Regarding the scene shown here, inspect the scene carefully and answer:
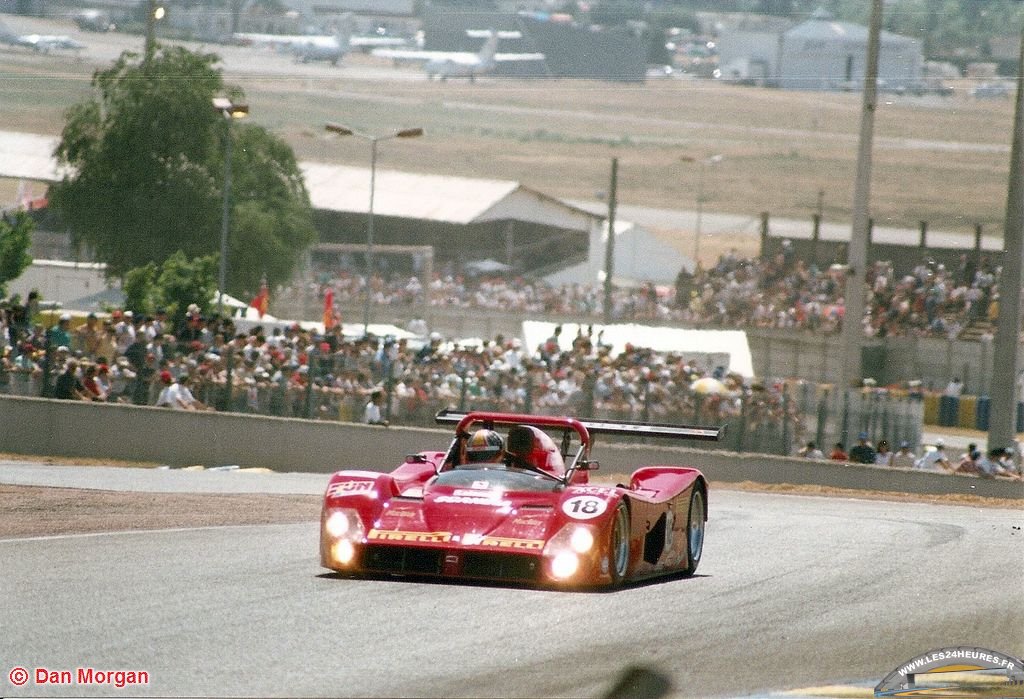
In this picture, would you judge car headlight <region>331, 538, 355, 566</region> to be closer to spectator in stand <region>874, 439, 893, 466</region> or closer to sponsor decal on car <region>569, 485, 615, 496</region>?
sponsor decal on car <region>569, 485, 615, 496</region>

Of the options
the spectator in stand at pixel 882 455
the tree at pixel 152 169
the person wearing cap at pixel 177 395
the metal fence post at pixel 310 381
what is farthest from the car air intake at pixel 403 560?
A: the tree at pixel 152 169

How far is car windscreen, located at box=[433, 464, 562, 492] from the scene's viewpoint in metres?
9.97

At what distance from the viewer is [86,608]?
28.5ft

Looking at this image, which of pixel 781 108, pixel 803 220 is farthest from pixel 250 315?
pixel 781 108

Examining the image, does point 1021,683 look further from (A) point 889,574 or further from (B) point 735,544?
(B) point 735,544

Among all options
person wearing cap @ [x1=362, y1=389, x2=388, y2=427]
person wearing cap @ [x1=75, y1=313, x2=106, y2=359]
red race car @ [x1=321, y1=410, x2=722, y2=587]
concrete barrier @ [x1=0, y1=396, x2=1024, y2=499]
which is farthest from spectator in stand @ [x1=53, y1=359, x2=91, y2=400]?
red race car @ [x1=321, y1=410, x2=722, y2=587]

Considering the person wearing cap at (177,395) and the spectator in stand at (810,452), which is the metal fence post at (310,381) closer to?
the person wearing cap at (177,395)

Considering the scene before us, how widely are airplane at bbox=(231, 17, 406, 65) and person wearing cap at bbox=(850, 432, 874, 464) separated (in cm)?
1005

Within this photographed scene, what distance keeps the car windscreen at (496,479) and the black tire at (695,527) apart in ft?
4.58

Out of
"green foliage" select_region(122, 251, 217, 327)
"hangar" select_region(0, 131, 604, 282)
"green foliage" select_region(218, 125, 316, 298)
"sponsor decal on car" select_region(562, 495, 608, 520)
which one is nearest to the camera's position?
"sponsor decal on car" select_region(562, 495, 608, 520)

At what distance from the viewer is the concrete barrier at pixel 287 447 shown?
2325 centimetres

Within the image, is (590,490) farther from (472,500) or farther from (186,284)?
(186,284)

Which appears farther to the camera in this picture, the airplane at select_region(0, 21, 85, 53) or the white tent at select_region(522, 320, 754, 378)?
the white tent at select_region(522, 320, 754, 378)

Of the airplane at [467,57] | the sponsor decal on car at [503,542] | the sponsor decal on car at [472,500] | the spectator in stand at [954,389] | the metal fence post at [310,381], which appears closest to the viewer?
the sponsor decal on car at [503,542]
